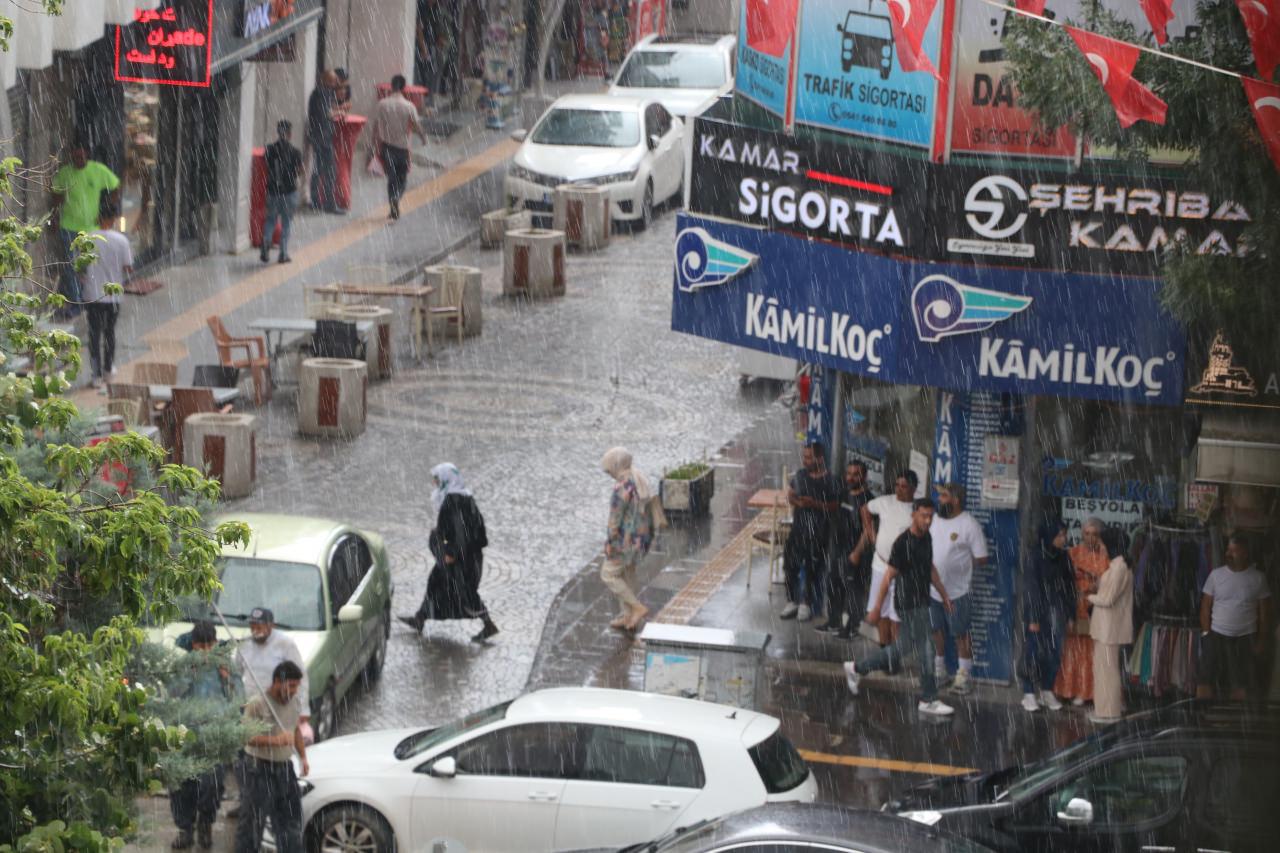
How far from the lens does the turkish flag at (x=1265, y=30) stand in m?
10.2

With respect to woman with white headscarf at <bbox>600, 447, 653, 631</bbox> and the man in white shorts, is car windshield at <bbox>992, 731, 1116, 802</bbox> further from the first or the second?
woman with white headscarf at <bbox>600, 447, 653, 631</bbox>

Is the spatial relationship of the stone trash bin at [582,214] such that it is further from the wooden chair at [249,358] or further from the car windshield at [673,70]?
the wooden chair at [249,358]

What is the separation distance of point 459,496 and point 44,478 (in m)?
6.18

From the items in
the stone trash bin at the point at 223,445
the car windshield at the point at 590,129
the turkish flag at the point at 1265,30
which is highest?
the car windshield at the point at 590,129

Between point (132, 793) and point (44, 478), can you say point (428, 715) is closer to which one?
point (44, 478)

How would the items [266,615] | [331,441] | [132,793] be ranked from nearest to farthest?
[132,793]
[266,615]
[331,441]

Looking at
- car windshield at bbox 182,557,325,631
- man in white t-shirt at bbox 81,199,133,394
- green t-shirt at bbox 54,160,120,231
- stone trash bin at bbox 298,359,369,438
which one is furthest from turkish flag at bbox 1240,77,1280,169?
green t-shirt at bbox 54,160,120,231

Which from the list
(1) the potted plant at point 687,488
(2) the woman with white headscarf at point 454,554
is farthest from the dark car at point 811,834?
(1) the potted plant at point 687,488

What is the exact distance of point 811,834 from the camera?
8797mm

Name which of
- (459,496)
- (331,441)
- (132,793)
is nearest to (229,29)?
(331,441)

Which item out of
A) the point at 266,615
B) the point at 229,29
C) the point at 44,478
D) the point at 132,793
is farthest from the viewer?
the point at 229,29

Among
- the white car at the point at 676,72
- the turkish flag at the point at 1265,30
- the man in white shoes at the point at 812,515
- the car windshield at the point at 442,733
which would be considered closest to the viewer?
the turkish flag at the point at 1265,30

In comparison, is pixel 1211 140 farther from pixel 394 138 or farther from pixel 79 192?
pixel 394 138

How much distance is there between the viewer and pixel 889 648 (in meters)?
14.7
